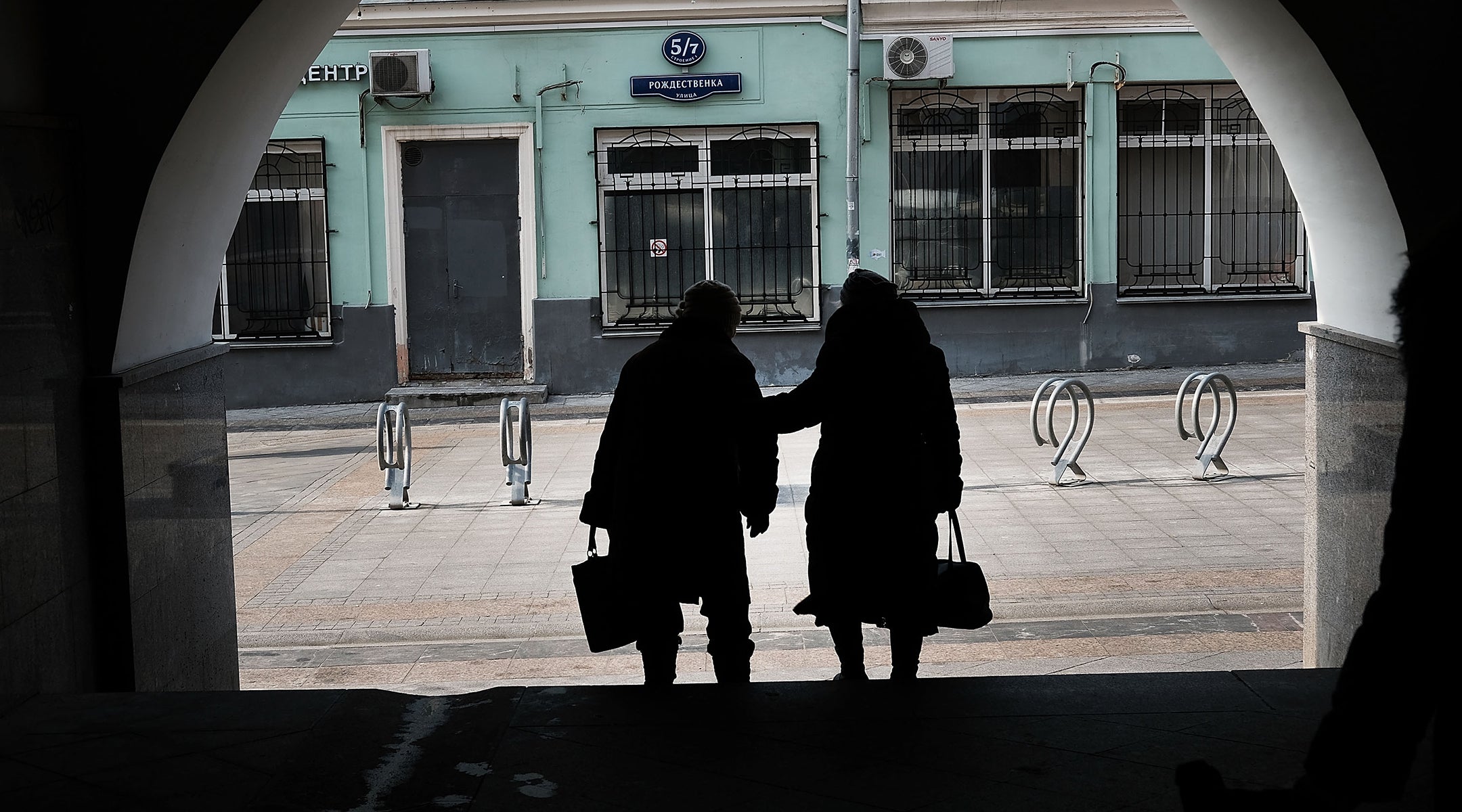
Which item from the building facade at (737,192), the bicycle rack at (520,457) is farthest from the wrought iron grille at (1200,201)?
the bicycle rack at (520,457)

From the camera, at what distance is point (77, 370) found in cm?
515

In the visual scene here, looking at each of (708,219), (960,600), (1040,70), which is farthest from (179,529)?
(1040,70)

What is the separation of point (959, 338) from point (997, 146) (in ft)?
7.74

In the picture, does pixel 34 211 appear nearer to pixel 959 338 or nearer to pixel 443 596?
pixel 443 596

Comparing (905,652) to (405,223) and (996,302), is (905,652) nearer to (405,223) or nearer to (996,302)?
(996,302)

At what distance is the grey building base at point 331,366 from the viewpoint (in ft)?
57.5

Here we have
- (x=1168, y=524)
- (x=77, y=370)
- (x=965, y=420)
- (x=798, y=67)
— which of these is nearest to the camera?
(x=77, y=370)

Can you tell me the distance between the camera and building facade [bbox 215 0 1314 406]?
1730 centimetres

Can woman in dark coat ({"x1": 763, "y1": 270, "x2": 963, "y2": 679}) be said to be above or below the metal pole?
below

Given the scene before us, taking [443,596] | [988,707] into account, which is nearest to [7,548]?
[988,707]

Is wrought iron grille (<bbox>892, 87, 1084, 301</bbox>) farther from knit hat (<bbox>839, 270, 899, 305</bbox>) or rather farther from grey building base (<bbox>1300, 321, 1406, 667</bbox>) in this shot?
knit hat (<bbox>839, 270, 899, 305</bbox>)

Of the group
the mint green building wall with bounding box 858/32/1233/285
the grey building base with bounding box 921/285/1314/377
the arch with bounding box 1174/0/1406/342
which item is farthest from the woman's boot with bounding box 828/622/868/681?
the grey building base with bounding box 921/285/1314/377

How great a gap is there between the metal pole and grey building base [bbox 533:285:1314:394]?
73 cm

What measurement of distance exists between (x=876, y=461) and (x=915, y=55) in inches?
511
